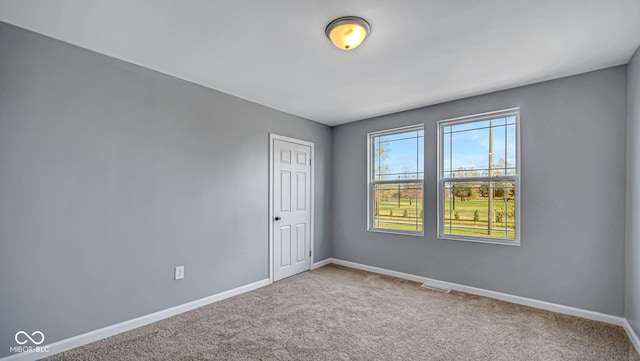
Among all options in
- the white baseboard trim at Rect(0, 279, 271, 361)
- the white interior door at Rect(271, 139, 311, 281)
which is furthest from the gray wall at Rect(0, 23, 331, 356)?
the white interior door at Rect(271, 139, 311, 281)

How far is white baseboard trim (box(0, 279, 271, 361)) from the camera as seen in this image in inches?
83.1

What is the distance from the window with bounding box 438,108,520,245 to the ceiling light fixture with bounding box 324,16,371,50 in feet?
7.16

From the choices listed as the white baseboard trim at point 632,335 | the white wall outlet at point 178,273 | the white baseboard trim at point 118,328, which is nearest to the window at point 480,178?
the white baseboard trim at point 632,335

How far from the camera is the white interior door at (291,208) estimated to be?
4039mm

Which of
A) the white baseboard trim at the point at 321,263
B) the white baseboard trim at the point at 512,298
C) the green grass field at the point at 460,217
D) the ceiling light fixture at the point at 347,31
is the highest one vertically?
the ceiling light fixture at the point at 347,31

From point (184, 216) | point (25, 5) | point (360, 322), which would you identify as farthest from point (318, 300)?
point (25, 5)

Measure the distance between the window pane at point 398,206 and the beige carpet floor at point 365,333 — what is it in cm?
107

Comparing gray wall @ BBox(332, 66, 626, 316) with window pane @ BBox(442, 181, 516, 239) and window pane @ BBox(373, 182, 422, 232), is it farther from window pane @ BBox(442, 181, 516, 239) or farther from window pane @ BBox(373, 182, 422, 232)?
window pane @ BBox(373, 182, 422, 232)

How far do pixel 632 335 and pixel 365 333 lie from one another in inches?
87.6

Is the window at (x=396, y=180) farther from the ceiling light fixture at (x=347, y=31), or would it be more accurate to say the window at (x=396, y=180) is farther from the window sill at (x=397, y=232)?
the ceiling light fixture at (x=347, y=31)

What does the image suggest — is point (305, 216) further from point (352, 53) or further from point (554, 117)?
point (554, 117)

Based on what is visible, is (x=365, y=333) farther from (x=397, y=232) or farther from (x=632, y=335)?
(x=632, y=335)

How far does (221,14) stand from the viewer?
192cm

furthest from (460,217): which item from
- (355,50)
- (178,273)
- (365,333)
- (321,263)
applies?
(178,273)
